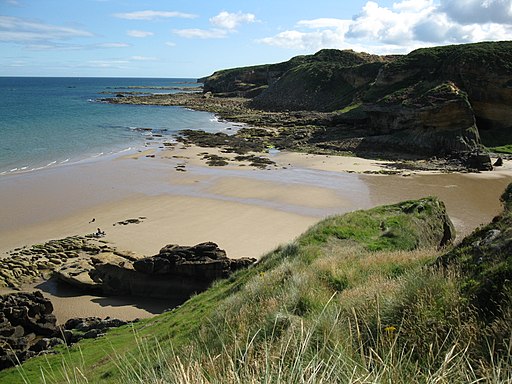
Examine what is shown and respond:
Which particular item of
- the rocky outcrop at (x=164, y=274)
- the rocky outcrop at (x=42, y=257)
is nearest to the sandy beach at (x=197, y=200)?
the rocky outcrop at (x=164, y=274)

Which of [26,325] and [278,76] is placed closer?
[26,325]

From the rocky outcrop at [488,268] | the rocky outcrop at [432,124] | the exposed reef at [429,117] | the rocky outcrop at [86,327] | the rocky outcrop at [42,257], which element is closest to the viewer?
the rocky outcrop at [488,268]

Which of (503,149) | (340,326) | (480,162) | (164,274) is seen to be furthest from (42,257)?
(503,149)

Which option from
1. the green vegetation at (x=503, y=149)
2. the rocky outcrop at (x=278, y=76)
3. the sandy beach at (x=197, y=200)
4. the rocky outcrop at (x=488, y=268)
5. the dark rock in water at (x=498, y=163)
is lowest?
the sandy beach at (x=197, y=200)

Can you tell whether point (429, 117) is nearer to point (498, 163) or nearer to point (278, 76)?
point (498, 163)

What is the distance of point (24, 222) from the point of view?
2361 cm

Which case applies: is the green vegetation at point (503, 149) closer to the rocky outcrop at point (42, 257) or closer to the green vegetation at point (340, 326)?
the green vegetation at point (340, 326)

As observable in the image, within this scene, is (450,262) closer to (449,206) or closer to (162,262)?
(162,262)

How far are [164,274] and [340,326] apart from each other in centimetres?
1210

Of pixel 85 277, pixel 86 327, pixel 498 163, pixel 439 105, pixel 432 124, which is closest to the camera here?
pixel 86 327

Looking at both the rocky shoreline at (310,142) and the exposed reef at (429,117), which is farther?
the exposed reef at (429,117)

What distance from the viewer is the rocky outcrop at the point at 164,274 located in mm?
15820

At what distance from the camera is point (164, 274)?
53.1ft

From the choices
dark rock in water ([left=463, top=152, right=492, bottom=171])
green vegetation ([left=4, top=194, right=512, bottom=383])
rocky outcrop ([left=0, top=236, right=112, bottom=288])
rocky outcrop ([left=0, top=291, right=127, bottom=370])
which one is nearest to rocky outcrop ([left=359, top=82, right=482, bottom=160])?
dark rock in water ([left=463, top=152, right=492, bottom=171])
